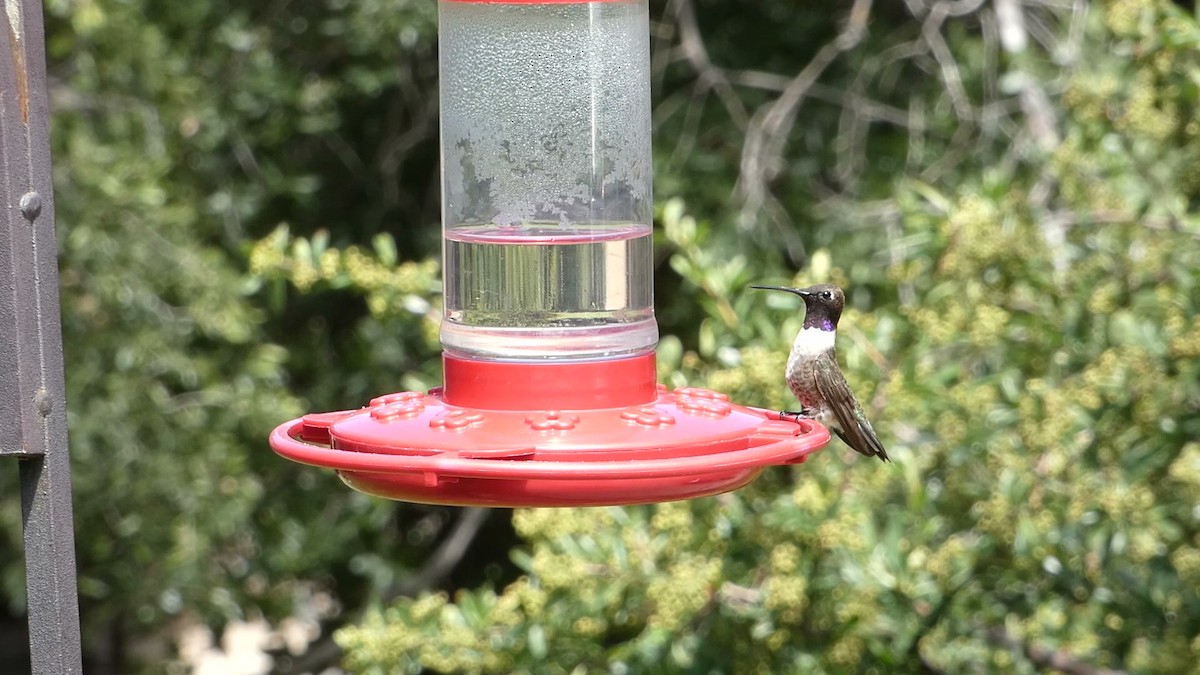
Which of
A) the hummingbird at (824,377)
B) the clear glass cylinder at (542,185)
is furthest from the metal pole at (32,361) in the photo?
the hummingbird at (824,377)

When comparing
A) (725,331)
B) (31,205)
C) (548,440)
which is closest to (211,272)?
(725,331)

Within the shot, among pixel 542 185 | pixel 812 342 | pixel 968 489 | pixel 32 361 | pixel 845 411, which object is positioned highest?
pixel 542 185

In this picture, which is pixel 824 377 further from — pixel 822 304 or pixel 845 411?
pixel 822 304

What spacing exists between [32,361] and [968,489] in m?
2.77

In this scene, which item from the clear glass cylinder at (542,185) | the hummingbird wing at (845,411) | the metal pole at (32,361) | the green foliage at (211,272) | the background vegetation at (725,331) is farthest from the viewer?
the green foliage at (211,272)

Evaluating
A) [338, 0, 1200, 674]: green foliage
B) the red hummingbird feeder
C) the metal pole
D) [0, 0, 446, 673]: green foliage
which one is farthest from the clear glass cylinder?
[0, 0, 446, 673]: green foliage

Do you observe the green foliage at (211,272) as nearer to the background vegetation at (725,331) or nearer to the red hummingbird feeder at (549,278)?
the background vegetation at (725,331)

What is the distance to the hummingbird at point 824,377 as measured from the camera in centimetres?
370

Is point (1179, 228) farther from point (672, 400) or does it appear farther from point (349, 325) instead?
point (349, 325)

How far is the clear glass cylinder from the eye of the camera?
2.71 metres

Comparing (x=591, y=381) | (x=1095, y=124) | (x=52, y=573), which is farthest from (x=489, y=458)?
(x=1095, y=124)

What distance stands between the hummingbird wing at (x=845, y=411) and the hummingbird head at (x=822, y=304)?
0.44ft

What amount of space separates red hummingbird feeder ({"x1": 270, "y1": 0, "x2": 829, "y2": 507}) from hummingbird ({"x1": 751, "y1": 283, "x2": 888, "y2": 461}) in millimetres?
883

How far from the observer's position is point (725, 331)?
177 inches
